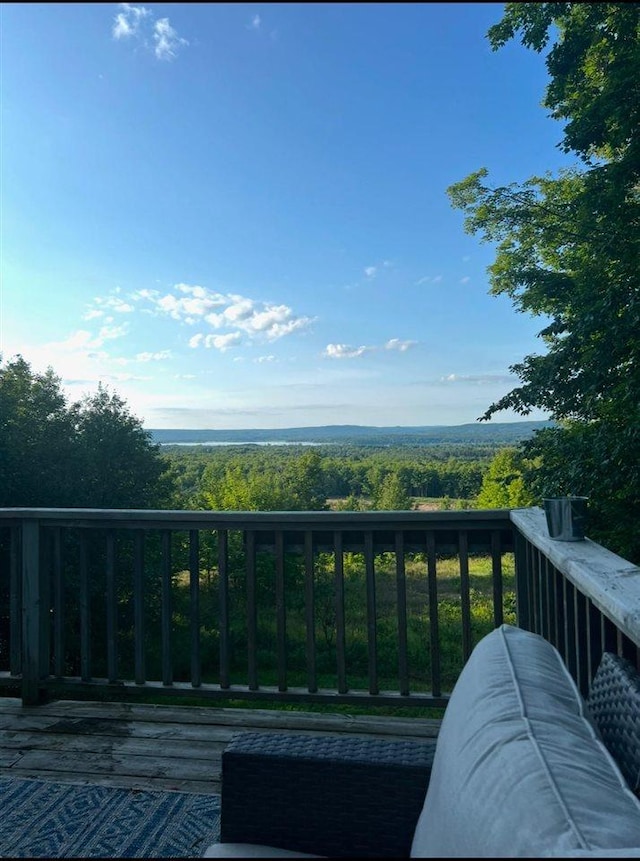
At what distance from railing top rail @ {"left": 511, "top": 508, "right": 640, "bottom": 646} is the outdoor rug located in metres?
1.26

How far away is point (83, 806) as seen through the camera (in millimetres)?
1778

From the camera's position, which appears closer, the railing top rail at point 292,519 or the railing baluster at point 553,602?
the railing baluster at point 553,602

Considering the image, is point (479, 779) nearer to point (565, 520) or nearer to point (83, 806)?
point (565, 520)

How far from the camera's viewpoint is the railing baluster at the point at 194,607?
8.14 ft

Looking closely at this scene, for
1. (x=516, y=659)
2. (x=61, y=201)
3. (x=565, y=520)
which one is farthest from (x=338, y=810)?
(x=61, y=201)

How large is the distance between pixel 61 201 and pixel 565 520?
6.88 metres

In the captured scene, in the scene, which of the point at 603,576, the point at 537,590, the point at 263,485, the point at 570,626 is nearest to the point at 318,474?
the point at 263,485

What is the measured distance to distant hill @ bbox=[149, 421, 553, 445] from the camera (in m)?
7.16

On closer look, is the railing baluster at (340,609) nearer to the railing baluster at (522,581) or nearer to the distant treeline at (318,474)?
the railing baluster at (522,581)

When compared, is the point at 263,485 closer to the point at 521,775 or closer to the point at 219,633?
the point at 219,633

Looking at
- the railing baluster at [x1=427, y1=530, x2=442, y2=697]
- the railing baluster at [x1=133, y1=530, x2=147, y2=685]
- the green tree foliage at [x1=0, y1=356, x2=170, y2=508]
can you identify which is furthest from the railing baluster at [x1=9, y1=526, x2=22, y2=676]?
the green tree foliage at [x1=0, y1=356, x2=170, y2=508]

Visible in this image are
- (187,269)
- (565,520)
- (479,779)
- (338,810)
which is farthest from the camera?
(187,269)

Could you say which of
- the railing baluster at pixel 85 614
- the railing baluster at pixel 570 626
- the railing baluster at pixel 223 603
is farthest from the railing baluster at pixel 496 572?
the railing baluster at pixel 85 614

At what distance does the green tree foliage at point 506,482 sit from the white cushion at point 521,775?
302cm
